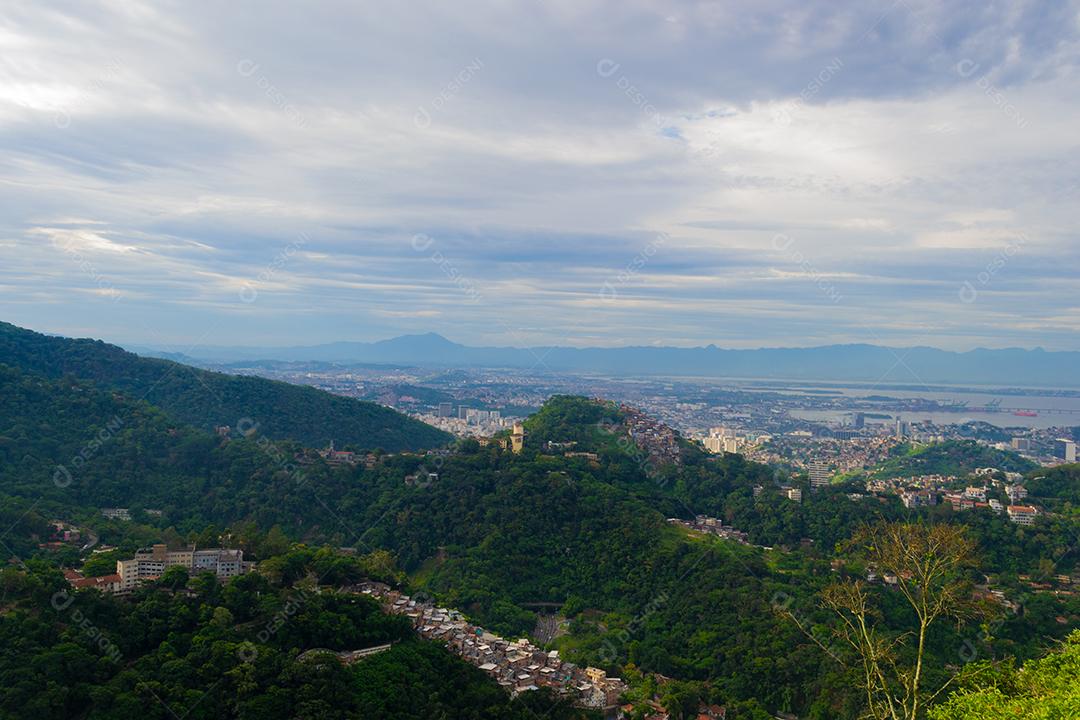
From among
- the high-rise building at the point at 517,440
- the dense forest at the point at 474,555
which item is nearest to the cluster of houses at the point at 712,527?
the dense forest at the point at 474,555

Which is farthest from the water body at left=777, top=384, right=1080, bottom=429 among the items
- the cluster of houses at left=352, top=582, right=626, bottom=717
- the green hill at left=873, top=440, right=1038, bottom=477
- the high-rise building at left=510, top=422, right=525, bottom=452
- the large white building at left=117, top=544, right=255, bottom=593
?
the large white building at left=117, top=544, right=255, bottom=593

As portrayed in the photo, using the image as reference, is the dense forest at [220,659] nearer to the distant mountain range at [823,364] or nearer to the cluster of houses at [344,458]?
the cluster of houses at [344,458]

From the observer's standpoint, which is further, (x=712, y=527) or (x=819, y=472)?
(x=819, y=472)

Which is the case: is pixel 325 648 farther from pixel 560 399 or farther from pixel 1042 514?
pixel 560 399

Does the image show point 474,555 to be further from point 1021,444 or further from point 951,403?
point 951,403

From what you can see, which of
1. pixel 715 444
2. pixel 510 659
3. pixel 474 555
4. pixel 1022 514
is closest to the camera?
pixel 510 659

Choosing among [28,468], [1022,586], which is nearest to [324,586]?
[28,468]

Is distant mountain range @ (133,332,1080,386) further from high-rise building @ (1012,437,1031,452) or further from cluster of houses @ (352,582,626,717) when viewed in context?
cluster of houses @ (352,582,626,717)

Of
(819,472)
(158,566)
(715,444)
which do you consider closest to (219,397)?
(158,566)

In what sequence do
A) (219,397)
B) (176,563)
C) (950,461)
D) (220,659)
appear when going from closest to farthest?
(220,659), (176,563), (219,397), (950,461)
